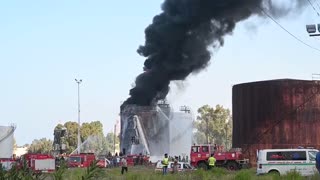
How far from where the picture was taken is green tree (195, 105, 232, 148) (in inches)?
5955

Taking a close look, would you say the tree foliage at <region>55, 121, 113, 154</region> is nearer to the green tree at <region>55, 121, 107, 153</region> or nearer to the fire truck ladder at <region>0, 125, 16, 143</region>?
the green tree at <region>55, 121, 107, 153</region>

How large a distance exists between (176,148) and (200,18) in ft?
78.7

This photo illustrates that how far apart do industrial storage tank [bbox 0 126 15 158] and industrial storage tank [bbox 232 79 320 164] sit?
41.1 m

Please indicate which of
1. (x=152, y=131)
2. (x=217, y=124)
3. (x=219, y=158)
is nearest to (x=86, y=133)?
(x=217, y=124)

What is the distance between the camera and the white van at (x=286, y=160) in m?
31.4

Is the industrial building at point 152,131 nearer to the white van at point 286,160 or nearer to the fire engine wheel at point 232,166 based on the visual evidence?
the fire engine wheel at point 232,166

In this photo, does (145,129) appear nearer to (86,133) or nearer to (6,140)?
(6,140)

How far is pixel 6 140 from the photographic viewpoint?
84.9 meters

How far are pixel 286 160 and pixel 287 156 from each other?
30cm

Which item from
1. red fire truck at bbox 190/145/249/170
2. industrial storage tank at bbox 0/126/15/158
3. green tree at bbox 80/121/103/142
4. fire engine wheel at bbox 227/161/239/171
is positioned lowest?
fire engine wheel at bbox 227/161/239/171

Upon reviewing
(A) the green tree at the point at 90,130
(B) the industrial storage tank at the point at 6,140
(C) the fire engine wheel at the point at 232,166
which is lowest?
(C) the fire engine wheel at the point at 232,166

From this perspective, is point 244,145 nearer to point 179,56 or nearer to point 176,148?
point 179,56

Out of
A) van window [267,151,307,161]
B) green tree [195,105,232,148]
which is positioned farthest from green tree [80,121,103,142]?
van window [267,151,307,161]

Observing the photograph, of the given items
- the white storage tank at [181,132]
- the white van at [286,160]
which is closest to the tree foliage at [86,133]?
the white storage tank at [181,132]
